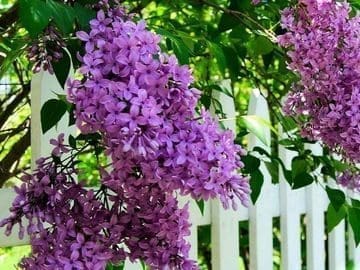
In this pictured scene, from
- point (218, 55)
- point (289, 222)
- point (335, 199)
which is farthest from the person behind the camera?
point (289, 222)

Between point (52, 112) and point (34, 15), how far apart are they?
0.27m

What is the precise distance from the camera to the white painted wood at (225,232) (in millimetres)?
1777

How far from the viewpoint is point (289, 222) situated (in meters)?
2.04

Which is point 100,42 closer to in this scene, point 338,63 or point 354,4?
point 338,63

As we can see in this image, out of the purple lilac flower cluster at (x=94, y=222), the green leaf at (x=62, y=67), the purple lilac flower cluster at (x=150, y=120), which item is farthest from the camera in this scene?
the green leaf at (x=62, y=67)

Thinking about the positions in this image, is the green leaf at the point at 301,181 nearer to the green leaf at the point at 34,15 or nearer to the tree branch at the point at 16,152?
the tree branch at the point at 16,152

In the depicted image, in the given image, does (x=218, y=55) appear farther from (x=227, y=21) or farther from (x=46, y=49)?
(x=46, y=49)

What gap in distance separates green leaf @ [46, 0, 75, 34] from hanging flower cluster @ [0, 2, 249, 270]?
0.03 metres

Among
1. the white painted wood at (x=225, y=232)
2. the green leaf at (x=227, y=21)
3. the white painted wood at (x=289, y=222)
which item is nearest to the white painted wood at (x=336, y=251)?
A: the white painted wood at (x=289, y=222)

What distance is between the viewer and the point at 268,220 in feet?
6.39

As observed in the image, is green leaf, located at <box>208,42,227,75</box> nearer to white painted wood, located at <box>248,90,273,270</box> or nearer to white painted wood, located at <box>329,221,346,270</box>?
white painted wood, located at <box>248,90,273,270</box>

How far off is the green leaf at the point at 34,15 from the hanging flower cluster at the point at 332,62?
355 mm

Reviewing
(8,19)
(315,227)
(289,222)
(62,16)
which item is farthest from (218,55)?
(315,227)

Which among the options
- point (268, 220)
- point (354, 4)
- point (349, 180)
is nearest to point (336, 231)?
point (268, 220)
